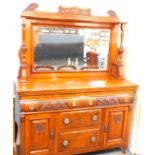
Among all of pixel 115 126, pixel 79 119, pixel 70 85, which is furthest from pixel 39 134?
pixel 115 126

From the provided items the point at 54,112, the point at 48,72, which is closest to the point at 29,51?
the point at 48,72

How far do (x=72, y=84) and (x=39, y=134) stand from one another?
647 millimetres

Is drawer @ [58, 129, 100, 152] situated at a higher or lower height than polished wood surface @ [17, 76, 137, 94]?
lower

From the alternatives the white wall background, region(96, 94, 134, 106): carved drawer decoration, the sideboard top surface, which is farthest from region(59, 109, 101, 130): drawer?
the white wall background

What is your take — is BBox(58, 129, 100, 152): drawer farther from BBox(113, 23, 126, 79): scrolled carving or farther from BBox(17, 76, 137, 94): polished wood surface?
BBox(113, 23, 126, 79): scrolled carving

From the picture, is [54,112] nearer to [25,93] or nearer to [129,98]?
[25,93]

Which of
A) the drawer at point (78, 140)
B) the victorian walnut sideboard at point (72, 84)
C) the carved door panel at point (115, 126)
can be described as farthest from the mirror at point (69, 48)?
the drawer at point (78, 140)

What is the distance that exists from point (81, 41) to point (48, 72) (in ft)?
1.89

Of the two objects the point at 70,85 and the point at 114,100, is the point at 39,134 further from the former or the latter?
the point at 114,100

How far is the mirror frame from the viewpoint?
7.77 feet

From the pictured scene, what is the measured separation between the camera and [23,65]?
7.77 ft

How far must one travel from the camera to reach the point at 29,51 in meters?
2.47

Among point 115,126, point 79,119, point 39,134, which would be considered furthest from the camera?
point 115,126

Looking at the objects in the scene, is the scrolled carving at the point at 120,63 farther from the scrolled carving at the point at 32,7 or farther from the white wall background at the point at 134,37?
the scrolled carving at the point at 32,7
